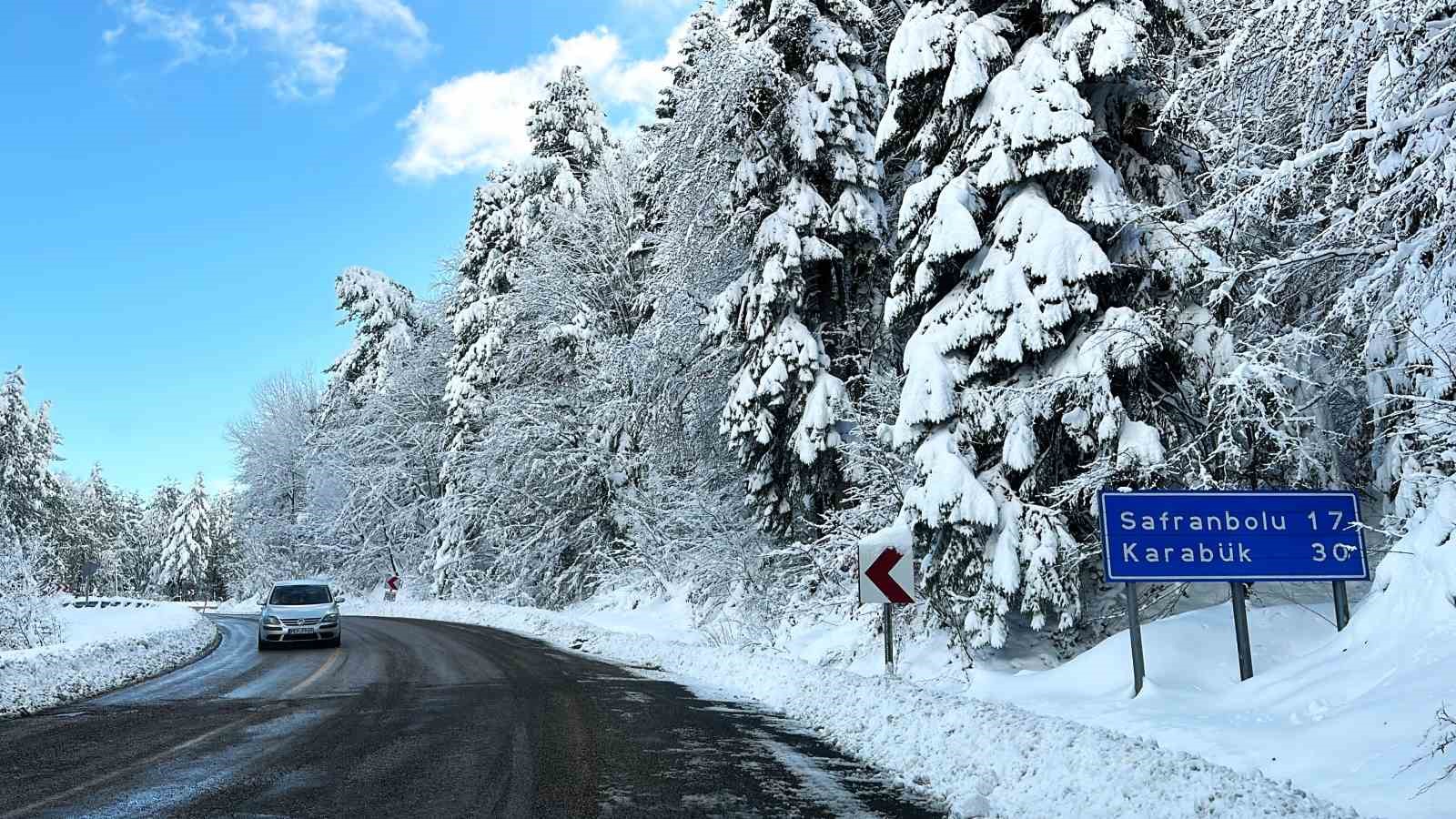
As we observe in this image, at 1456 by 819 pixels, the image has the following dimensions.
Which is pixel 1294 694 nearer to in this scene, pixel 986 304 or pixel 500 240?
pixel 986 304

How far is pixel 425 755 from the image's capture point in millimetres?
8047

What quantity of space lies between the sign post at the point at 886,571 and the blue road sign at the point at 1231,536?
2.66m

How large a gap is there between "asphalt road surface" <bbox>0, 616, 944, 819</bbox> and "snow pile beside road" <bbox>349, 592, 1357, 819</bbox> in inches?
17.0

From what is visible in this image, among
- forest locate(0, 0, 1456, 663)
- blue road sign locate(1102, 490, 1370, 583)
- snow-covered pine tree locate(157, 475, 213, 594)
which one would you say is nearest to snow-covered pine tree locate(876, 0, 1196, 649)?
forest locate(0, 0, 1456, 663)

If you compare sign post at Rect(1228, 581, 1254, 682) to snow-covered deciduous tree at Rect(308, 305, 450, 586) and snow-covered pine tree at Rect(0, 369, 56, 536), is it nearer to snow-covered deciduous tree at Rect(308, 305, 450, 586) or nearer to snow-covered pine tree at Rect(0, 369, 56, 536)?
snow-covered deciduous tree at Rect(308, 305, 450, 586)

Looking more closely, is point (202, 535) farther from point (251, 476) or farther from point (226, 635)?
point (226, 635)

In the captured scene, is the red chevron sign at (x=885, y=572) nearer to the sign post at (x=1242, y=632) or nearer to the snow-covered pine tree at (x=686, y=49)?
the sign post at (x=1242, y=632)

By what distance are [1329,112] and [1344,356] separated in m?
3.88

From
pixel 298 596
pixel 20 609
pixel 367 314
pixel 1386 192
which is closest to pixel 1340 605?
pixel 1386 192

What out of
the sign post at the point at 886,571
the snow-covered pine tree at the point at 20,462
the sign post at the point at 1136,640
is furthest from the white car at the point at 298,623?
the snow-covered pine tree at the point at 20,462

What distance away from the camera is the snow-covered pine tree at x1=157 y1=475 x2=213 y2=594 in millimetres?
84625

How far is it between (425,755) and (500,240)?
30.9m

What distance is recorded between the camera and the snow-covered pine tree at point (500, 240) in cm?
3412

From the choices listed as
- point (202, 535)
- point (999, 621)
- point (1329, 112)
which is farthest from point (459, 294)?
point (202, 535)
